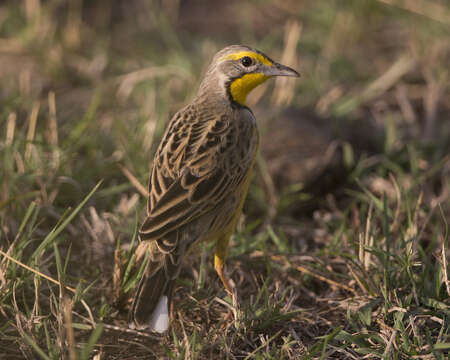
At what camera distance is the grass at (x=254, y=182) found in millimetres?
4082

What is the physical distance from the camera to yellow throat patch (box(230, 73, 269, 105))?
498 centimetres

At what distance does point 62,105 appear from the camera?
288 inches

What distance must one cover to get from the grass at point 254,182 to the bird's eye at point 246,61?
1.21m

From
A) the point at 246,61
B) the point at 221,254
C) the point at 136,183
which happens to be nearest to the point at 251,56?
the point at 246,61

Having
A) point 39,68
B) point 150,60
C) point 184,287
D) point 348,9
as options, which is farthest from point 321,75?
point 184,287

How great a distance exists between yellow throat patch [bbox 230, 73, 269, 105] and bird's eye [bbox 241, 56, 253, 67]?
0.09 meters

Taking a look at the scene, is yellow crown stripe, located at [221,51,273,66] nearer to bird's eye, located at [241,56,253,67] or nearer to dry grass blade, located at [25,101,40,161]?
bird's eye, located at [241,56,253,67]

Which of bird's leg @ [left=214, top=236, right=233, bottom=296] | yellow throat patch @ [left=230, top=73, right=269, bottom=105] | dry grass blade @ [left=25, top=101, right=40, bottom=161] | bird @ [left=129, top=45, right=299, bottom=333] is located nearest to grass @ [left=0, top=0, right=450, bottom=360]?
dry grass blade @ [left=25, top=101, right=40, bottom=161]

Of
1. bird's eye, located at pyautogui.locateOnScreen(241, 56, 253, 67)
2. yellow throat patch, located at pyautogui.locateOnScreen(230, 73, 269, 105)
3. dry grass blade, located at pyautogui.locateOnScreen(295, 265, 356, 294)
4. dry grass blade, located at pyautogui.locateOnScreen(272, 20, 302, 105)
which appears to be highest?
bird's eye, located at pyautogui.locateOnScreen(241, 56, 253, 67)

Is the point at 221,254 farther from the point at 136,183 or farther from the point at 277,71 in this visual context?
the point at 277,71

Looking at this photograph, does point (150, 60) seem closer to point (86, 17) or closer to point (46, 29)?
point (46, 29)

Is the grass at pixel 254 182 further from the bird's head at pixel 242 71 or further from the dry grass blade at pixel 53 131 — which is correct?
the bird's head at pixel 242 71

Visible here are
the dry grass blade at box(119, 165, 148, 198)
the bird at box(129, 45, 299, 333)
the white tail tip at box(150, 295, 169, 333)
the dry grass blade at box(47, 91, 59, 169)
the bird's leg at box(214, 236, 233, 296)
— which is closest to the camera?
the white tail tip at box(150, 295, 169, 333)

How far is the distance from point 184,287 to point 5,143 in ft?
6.63
